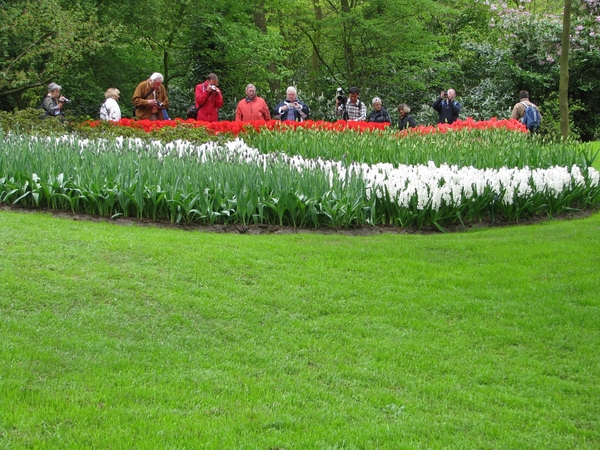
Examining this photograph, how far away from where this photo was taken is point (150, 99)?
1434 cm

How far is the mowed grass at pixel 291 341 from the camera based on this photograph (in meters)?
3.65

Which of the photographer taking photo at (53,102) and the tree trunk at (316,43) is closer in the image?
the photographer taking photo at (53,102)

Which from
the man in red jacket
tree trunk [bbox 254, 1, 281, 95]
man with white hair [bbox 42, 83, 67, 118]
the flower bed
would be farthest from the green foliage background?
the flower bed

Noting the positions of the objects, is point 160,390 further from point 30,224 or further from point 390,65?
point 390,65

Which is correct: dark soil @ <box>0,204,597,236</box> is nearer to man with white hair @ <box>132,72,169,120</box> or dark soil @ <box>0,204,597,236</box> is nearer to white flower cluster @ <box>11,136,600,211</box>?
white flower cluster @ <box>11,136,600,211</box>

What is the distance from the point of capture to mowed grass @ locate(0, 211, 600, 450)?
3654mm

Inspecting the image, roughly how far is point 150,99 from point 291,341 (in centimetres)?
1042

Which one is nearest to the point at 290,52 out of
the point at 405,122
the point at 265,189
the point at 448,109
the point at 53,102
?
the point at 448,109

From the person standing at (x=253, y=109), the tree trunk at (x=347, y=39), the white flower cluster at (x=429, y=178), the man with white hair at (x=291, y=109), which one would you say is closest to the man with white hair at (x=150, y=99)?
the person standing at (x=253, y=109)

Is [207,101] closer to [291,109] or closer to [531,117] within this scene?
[291,109]

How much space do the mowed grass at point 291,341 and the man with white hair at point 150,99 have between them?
283 inches

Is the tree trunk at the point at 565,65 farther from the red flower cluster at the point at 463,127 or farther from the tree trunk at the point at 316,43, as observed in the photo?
the tree trunk at the point at 316,43

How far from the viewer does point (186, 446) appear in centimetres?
338

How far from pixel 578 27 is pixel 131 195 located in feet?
63.7
